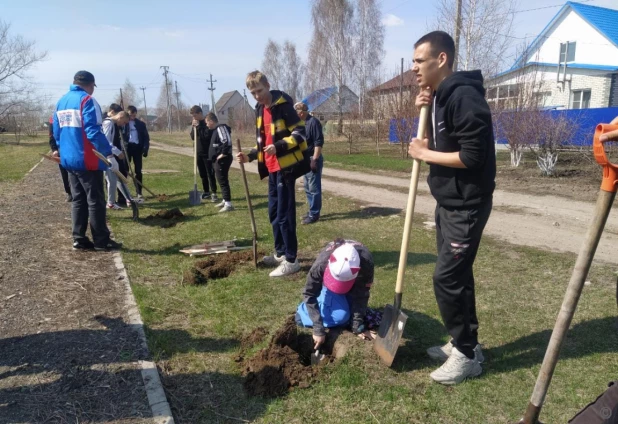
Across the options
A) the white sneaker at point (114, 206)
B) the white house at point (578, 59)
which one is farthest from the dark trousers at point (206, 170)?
the white house at point (578, 59)

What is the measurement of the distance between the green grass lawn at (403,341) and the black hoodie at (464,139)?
1.31m

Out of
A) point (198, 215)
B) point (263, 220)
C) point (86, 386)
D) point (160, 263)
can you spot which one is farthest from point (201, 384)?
point (198, 215)

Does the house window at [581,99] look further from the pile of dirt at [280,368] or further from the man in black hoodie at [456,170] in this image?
the pile of dirt at [280,368]

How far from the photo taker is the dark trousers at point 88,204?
20.7ft

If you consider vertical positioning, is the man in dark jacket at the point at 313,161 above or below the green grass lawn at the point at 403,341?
above

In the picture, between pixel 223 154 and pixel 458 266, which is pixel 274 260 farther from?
pixel 223 154

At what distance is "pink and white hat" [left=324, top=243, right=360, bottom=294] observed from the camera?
3.40 meters

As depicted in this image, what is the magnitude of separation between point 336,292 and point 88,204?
4.51 metres

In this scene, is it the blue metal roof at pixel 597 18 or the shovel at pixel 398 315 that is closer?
the shovel at pixel 398 315

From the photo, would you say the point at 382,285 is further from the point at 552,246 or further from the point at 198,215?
the point at 198,215

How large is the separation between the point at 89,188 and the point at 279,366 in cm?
440

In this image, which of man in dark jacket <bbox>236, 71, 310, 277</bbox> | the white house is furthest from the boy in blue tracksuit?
the white house

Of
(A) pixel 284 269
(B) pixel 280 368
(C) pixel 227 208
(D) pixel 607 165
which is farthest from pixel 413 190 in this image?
(C) pixel 227 208

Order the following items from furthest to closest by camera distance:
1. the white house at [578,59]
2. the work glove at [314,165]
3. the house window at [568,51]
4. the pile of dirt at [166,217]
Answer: the house window at [568,51]
the white house at [578,59]
the pile of dirt at [166,217]
the work glove at [314,165]
